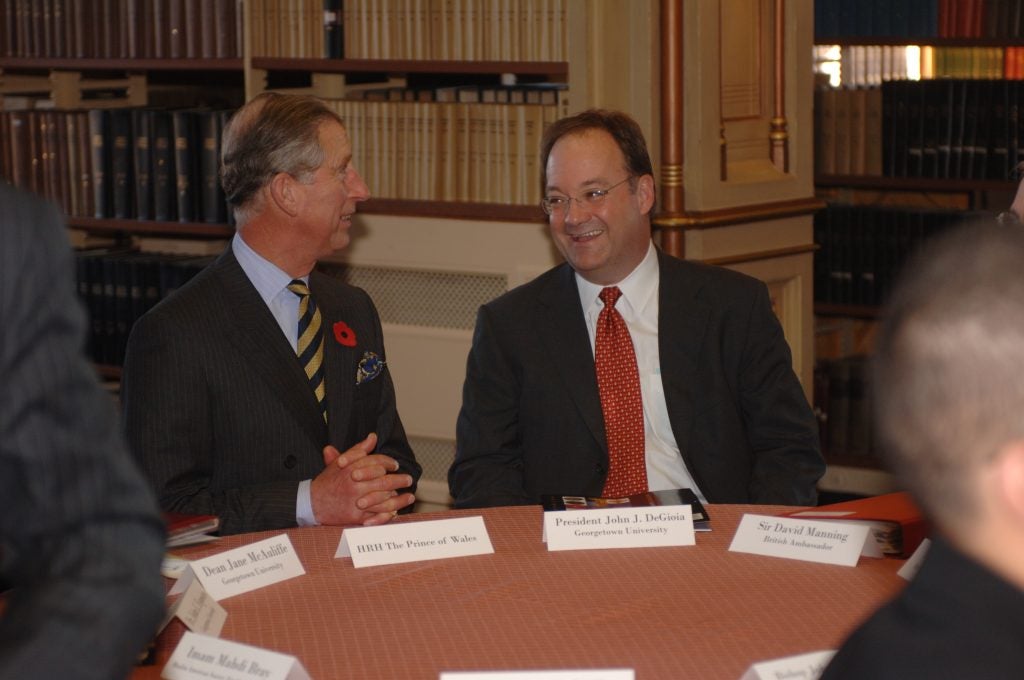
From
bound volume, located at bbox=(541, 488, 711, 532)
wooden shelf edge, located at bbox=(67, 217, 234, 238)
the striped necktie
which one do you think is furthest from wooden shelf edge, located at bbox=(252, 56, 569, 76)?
bound volume, located at bbox=(541, 488, 711, 532)

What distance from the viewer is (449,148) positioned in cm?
448

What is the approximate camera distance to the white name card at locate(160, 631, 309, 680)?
1580 mm

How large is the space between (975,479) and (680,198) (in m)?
3.23

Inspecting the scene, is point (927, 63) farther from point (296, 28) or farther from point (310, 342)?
point (310, 342)

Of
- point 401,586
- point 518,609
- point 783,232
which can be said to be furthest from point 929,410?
point 783,232

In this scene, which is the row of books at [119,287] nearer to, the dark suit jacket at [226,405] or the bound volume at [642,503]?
the dark suit jacket at [226,405]

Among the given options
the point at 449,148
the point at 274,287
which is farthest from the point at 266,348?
the point at 449,148

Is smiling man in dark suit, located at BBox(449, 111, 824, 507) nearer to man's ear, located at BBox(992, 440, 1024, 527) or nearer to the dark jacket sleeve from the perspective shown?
the dark jacket sleeve

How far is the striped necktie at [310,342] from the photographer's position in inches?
112

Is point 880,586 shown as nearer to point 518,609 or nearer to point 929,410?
point 518,609

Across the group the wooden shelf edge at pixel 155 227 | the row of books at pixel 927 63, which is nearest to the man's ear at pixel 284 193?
the wooden shelf edge at pixel 155 227

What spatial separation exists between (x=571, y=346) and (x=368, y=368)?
1.36ft

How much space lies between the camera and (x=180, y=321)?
8.87 feet

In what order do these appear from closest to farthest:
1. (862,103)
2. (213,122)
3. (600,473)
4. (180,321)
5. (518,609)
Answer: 1. (518,609)
2. (180,321)
3. (600,473)
4. (213,122)
5. (862,103)
